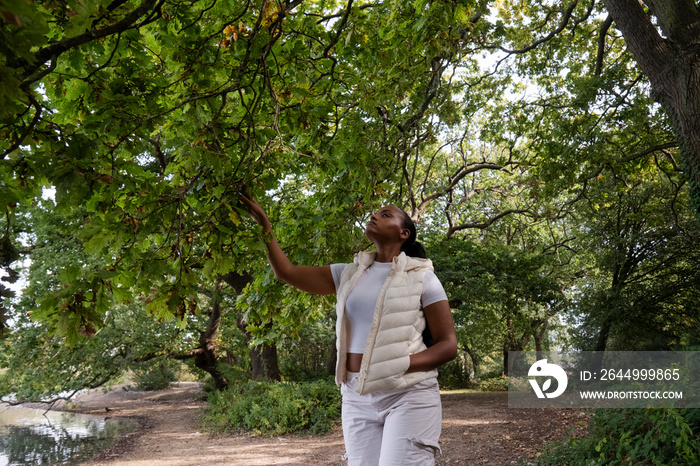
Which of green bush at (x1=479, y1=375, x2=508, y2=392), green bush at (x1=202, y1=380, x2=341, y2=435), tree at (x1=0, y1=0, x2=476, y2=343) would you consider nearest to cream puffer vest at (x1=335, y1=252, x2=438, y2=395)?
tree at (x1=0, y1=0, x2=476, y2=343)

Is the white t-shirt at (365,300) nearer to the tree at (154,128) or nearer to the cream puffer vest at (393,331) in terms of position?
the cream puffer vest at (393,331)

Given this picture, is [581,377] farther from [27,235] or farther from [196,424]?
[27,235]

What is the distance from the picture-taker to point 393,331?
2420 millimetres

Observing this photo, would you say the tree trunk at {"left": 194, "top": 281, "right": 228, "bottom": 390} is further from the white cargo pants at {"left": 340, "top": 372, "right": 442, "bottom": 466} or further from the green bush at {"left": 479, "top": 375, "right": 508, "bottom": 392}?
the white cargo pants at {"left": 340, "top": 372, "right": 442, "bottom": 466}

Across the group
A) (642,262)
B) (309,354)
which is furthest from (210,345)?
(642,262)

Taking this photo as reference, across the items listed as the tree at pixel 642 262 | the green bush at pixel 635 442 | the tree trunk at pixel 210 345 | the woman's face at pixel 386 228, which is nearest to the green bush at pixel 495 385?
the tree at pixel 642 262

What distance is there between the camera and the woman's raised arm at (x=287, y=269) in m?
2.77

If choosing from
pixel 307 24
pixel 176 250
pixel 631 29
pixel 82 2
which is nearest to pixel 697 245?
pixel 631 29

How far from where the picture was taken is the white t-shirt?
8.38ft

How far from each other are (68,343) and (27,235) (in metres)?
13.8

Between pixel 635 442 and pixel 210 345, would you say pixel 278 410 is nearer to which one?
pixel 210 345

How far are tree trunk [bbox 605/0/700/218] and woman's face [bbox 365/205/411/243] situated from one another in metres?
4.18

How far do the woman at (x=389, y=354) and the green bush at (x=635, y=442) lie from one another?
336 cm

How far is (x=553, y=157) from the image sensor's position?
9578mm
